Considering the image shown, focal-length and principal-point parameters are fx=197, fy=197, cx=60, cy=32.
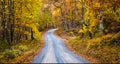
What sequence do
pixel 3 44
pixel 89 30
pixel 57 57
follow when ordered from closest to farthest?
pixel 57 57
pixel 3 44
pixel 89 30

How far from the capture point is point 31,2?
3581 cm

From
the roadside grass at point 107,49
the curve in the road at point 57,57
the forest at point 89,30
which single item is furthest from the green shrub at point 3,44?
the roadside grass at point 107,49

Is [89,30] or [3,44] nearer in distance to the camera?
[3,44]

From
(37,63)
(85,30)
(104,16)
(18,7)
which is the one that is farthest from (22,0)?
(37,63)

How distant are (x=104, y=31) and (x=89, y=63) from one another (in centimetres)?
1066

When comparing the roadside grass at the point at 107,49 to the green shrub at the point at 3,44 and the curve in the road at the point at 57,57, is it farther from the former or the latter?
the green shrub at the point at 3,44

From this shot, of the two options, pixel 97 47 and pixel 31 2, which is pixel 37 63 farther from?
pixel 31 2

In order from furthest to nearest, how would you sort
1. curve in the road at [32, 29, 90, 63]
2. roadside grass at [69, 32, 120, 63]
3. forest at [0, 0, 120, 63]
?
forest at [0, 0, 120, 63], curve in the road at [32, 29, 90, 63], roadside grass at [69, 32, 120, 63]

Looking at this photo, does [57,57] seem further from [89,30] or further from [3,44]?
[3,44]

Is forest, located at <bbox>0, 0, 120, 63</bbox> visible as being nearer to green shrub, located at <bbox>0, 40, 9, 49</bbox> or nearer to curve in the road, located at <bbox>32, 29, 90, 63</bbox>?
green shrub, located at <bbox>0, 40, 9, 49</bbox>

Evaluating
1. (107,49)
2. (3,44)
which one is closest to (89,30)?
(107,49)

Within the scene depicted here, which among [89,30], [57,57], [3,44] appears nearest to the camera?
[57,57]

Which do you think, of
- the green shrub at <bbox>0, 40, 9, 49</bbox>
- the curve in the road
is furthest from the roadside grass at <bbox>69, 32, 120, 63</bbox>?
the green shrub at <bbox>0, 40, 9, 49</bbox>

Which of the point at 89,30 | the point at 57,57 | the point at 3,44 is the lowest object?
the point at 3,44
